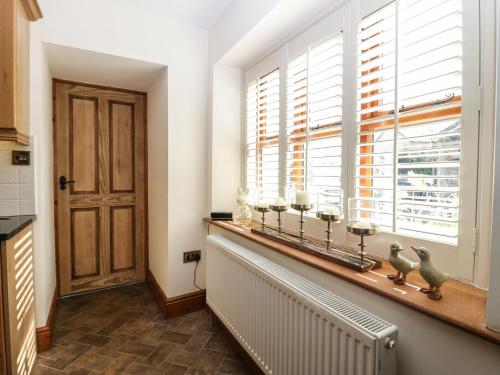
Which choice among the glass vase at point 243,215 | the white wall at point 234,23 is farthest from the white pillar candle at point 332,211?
the white wall at point 234,23

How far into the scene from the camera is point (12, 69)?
1.40 meters

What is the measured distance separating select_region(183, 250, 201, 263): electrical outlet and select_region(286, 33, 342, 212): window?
1.04 m

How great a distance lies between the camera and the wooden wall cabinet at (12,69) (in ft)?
4.50

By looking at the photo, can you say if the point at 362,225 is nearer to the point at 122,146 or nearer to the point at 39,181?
the point at 39,181

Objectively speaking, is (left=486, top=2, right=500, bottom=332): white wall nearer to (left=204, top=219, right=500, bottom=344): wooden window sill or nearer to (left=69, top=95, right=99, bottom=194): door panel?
(left=204, top=219, right=500, bottom=344): wooden window sill

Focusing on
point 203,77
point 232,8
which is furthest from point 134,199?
point 232,8

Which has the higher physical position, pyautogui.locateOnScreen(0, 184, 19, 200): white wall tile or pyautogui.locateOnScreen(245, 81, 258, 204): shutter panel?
pyautogui.locateOnScreen(245, 81, 258, 204): shutter panel

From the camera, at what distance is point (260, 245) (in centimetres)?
162

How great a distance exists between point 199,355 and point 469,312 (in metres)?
1.56

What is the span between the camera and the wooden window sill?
71 centimetres

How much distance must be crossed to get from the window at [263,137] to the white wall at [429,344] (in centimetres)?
99

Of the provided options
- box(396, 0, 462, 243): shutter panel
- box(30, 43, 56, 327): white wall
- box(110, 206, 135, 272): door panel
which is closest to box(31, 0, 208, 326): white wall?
box(30, 43, 56, 327): white wall

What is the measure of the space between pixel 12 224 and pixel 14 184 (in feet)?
1.25

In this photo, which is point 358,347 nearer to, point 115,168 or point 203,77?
point 203,77
